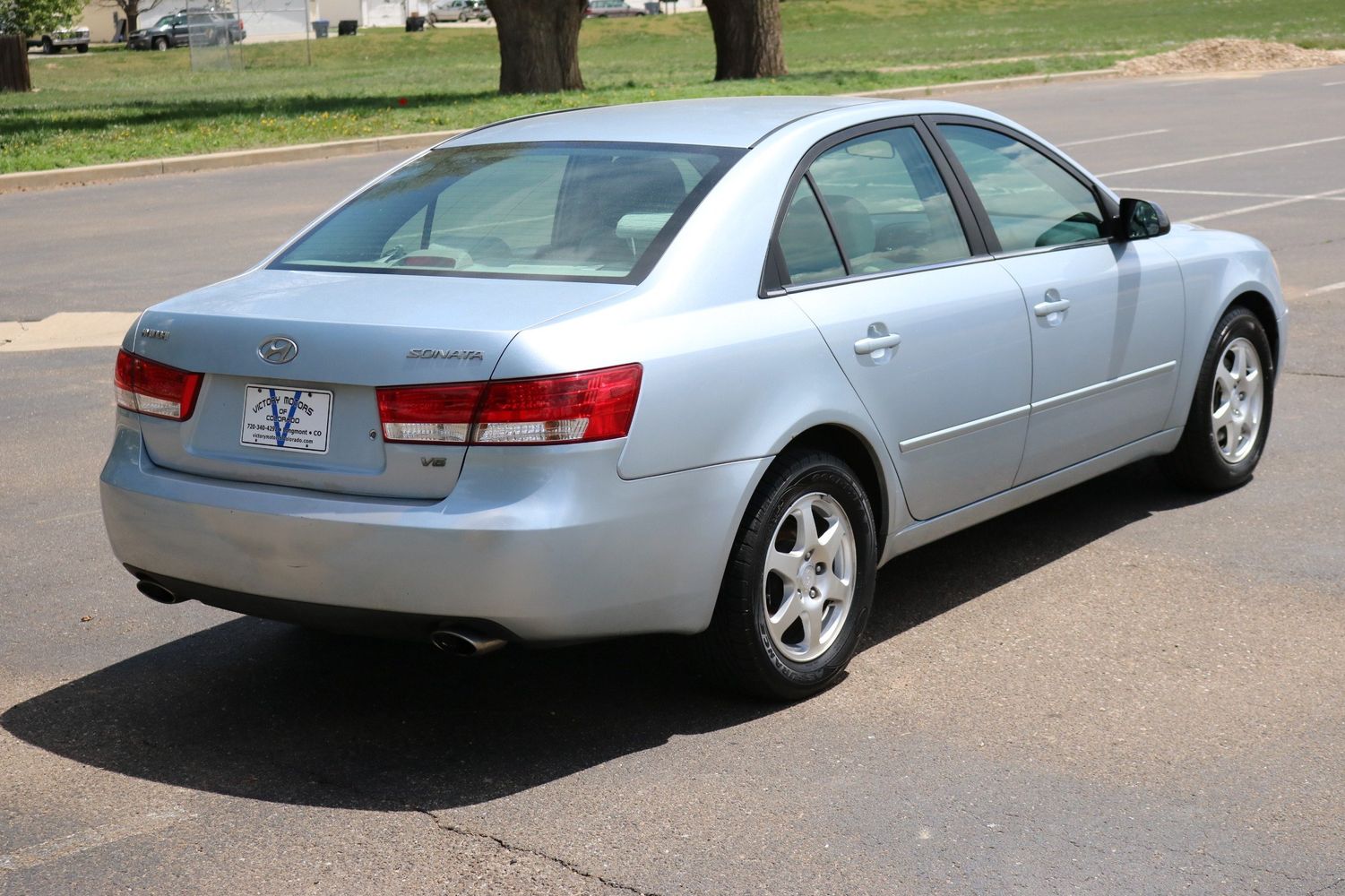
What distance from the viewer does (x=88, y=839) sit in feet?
12.6

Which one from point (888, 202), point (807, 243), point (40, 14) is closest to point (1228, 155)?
→ point (888, 202)

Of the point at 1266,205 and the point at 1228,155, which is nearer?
the point at 1266,205

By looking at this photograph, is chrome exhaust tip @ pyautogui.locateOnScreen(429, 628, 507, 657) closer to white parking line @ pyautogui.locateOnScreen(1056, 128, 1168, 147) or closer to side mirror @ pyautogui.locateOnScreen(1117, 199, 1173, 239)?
side mirror @ pyautogui.locateOnScreen(1117, 199, 1173, 239)

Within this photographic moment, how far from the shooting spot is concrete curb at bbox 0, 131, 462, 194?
1906cm

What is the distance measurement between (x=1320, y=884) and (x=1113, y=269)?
2.72 meters

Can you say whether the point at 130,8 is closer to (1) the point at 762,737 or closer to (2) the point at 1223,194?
(2) the point at 1223,194

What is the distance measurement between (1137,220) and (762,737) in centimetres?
254

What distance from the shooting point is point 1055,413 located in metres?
5.48

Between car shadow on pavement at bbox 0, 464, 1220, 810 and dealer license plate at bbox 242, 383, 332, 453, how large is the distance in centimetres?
81

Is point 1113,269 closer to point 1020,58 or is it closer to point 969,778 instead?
point 969,778

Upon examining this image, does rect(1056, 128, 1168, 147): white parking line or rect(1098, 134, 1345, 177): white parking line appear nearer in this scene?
rect(1098, 134, 1345, 177): white parking line

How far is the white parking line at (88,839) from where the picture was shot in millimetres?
3746

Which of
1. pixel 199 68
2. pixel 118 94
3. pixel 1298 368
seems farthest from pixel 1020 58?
pixel 1298 368

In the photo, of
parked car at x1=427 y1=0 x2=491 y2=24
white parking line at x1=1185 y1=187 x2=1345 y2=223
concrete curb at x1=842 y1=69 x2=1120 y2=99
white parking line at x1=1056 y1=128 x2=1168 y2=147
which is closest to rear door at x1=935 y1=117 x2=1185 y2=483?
white parking line at x1=1185 y1=187 x2=1345 y2=223
